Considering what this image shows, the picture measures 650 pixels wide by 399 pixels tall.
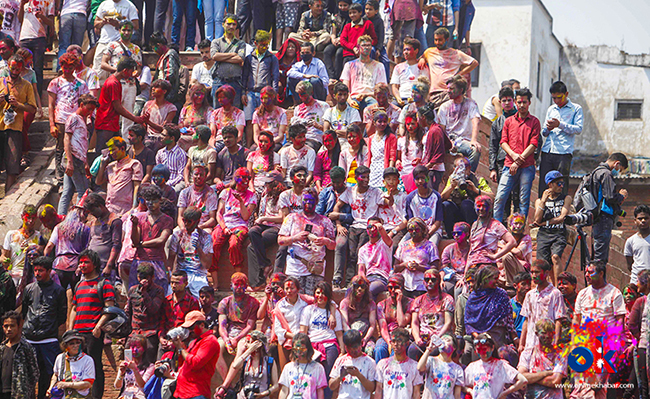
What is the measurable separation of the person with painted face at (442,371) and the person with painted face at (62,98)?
706 centimetres

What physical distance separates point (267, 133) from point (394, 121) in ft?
6.96

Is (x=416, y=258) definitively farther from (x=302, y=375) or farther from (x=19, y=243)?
(x=19, y=243)

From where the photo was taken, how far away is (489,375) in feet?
32.8

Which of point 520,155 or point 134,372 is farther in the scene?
point 520,155

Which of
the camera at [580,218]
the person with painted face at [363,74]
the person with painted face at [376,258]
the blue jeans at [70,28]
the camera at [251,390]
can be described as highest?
the blue jeans at [70,28]

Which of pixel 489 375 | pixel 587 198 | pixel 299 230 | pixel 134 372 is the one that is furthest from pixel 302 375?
pixel 587 198

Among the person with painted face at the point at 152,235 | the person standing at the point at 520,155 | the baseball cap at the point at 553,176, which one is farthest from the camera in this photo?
the person standing at the point at 520,155

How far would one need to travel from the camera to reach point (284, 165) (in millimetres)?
13305

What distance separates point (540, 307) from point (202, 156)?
5.60m

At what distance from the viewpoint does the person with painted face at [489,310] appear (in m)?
10.5

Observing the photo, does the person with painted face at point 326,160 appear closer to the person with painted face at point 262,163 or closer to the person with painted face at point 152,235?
the person with painted face at point 262,163

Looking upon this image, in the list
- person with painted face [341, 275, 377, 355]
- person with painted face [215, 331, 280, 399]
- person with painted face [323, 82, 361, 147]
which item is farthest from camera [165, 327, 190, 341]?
person with painted face [323, 82, 361, 147]

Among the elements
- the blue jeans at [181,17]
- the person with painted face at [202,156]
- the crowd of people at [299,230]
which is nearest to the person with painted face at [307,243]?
the crowd of people at [299,230]

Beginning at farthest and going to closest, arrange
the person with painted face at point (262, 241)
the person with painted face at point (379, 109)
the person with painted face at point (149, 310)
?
the person with painted face at point (379, 109) → the person with painted face at point (262, 241) → the person with painted face at point (149, 310)
